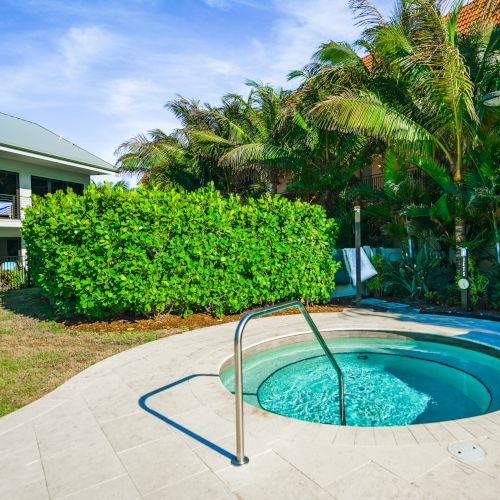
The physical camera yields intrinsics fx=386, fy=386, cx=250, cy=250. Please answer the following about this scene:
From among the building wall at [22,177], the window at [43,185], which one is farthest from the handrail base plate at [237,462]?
the window at [43,185]

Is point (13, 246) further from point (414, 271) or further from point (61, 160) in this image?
point (414, 271)

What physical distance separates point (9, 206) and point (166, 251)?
12.9 m

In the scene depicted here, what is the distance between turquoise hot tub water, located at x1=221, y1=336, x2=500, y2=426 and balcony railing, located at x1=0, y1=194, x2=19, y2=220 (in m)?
15.2

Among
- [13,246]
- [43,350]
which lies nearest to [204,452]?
[43,350]

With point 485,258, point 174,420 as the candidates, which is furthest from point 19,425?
point 485,258

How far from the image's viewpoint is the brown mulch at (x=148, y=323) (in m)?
7.86

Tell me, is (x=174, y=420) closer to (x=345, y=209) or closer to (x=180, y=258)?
(x=180, y=258)

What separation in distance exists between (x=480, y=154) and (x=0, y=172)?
720 inches

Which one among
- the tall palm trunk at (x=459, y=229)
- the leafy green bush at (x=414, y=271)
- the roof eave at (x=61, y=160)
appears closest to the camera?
the tall palm trunk at (x=459, y=229)

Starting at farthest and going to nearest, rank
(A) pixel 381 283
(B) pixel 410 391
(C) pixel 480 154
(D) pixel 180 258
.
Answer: (A) pixel 381 283 < (C) pixel 480 154 < (D) pixel 180 258 < (B) pixel 410 391

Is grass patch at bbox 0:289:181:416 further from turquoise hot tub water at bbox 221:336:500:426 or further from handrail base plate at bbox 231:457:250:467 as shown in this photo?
handrail base plate at bbox 231:457:250:467

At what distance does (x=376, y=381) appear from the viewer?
5.82 meters

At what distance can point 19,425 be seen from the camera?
12.5 feet

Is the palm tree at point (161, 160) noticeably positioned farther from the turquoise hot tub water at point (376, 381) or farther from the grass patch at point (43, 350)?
the turquoise hot tub water at point (376, 381)
